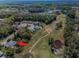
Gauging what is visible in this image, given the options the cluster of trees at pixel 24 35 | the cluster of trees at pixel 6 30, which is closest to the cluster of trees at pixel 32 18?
the cluster of trees at pixel 6 30

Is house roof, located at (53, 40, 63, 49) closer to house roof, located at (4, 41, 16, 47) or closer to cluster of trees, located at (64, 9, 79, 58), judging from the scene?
cluster of trees, located at (64, 9, 79, 58)

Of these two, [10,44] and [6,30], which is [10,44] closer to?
→ [10,44]

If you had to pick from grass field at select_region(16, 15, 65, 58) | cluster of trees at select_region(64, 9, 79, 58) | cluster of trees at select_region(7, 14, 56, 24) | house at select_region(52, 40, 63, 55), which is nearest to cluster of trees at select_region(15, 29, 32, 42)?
grass field at select_region(16, 15, 65, 58)

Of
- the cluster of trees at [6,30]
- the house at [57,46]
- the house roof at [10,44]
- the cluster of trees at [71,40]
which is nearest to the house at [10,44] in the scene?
the house roof at [10,44]

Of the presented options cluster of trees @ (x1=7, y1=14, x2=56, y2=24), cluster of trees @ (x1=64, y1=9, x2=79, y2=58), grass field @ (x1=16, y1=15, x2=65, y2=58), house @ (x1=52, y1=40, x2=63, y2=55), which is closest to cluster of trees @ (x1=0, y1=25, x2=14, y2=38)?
cluster of trees @ (x1=7, y1=14, x2=56, y2=24)

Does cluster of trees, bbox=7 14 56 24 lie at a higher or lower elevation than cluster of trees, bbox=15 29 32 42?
higher

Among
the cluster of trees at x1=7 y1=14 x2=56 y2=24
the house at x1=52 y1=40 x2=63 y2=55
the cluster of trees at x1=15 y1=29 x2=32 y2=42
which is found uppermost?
the cluster of trees at x1=7 y1=14 x2=56 y2=24

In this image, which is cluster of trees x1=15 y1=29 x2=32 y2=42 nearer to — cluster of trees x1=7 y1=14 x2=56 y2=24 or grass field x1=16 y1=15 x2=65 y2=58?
grass field x1=16 y1=15 x2=65 y2=58

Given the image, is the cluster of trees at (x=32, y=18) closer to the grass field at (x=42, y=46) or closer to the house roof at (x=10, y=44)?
the grass field at (x=42, y=46)

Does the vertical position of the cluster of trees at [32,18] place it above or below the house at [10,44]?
above

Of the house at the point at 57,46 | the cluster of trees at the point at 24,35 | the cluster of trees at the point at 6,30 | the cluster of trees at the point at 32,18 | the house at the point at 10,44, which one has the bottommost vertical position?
the house at the point at 57,46
